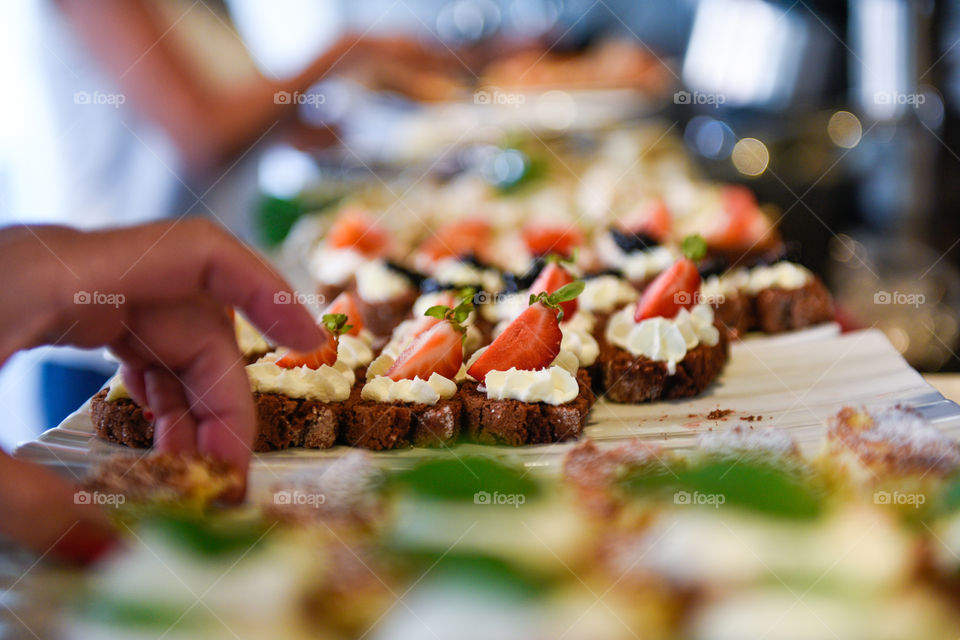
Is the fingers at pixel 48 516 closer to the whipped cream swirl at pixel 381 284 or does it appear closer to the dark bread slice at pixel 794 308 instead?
the whipped cream swirl at pixel 381 284

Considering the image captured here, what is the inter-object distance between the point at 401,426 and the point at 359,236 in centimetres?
163

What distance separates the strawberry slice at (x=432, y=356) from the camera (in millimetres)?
1733

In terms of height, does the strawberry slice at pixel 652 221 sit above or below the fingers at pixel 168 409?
above

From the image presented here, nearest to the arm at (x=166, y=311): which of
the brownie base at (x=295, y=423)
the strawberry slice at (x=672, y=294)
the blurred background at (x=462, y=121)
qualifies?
the brownie base at (x=295, y=423)

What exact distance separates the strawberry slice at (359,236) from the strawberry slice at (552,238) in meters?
0.54

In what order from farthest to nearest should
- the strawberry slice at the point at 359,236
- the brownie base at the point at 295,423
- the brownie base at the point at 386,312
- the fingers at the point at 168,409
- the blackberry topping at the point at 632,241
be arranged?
the strawberry slice at the point at 359,236 < the blackberry topping at the point at 632,241 < the brownie base at the point at 386,312 < the brownie base at the point at 295,423 < the fingers at the point at 168,409

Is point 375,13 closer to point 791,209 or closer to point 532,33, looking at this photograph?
point 532,33

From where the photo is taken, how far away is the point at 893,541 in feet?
2.27

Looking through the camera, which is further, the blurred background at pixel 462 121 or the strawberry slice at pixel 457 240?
the strawberry slice at pixel 457 240

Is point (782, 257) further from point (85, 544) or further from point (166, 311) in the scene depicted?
point (85, 544)

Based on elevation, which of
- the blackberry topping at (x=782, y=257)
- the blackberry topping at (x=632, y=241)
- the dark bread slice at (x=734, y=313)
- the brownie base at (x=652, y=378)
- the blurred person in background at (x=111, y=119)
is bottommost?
the brownie base at (x=652, y=378)

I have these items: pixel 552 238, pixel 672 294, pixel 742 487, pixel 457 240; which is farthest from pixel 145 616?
pixel 457 240

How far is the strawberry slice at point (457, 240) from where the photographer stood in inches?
118

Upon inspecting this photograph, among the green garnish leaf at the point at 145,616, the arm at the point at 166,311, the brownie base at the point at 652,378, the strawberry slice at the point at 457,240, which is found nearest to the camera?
the green garnish leaf at the point at 145,616
